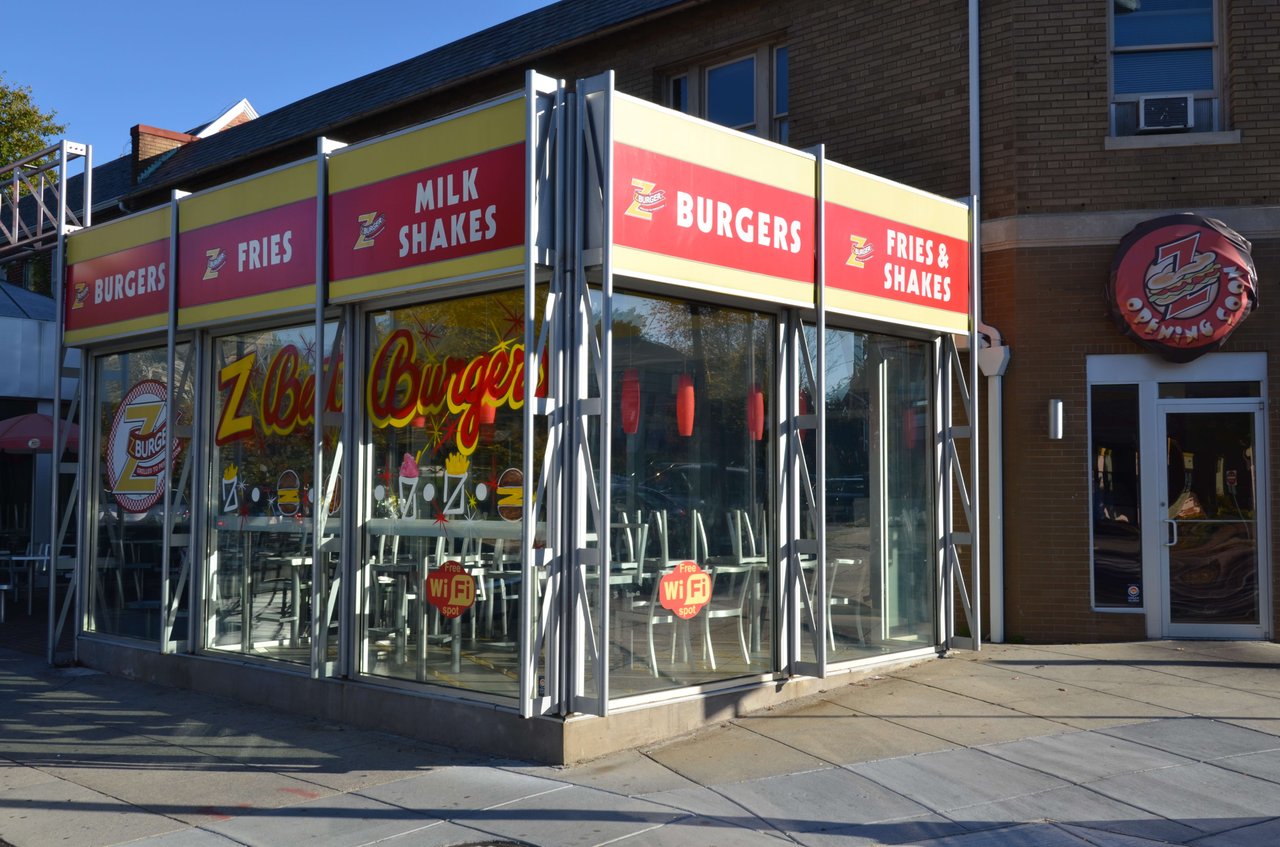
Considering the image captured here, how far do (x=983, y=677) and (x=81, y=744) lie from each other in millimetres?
7034

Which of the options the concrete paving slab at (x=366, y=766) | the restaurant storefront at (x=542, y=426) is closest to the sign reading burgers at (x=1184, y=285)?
the restaurant storefront at (x=542, y=426)

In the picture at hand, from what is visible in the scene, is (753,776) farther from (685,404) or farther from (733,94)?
(733,94)

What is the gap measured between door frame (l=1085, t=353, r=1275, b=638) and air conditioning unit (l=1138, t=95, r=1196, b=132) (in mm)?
2323

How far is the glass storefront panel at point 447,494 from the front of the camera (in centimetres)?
818

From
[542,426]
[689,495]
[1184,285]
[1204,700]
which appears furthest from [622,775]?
[1184,285]

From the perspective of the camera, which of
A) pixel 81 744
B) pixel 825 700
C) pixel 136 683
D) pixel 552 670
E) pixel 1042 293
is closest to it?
pixel 552 670

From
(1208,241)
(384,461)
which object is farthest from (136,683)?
(1208,241)

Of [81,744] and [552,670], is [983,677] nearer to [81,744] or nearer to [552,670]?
[552,670]

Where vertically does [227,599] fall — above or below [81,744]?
above

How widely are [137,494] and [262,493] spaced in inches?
83.8

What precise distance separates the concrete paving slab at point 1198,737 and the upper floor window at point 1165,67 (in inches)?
242

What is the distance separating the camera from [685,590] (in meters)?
8.51

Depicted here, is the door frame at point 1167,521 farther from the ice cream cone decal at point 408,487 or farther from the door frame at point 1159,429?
the ice cream cone decal at point 408,487

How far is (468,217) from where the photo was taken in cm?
805
